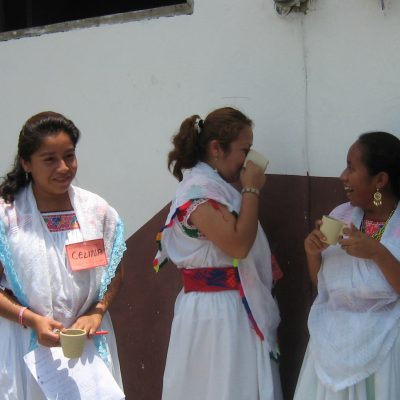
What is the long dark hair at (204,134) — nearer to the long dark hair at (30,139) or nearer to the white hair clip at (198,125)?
the white hair clip at (198,125)

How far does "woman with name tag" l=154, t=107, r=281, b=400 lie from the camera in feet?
9.34

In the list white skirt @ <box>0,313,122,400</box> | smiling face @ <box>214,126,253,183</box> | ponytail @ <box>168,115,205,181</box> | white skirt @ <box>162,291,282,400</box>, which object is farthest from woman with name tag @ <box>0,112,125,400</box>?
smiling face @ <box>214,126,253,183</box>

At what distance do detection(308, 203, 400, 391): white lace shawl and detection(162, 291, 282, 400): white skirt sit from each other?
0.91ft

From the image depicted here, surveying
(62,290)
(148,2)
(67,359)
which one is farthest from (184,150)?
(148,2)

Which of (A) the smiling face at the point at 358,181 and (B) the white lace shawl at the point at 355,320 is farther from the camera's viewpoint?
(A) the smiling face at the point at 358,181

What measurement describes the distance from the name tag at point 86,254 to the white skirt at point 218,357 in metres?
0.46

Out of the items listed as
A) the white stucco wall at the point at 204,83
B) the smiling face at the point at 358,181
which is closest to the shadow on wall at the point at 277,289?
the white stucco wall at the point at 204,83

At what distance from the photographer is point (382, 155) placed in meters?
2.64

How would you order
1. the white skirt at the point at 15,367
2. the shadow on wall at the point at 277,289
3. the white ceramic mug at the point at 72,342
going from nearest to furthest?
the white ceramic mug at the point at 72,342, the white skirt at the point at 15,367, the shadow on wall at the point at 277,289

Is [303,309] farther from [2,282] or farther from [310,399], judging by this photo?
[2,282]

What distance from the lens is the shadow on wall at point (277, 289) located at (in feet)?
10.5

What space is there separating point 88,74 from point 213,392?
1927 mm

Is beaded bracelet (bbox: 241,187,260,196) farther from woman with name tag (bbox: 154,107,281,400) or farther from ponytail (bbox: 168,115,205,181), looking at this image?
ponytail (bbox: 168,115,205,181)

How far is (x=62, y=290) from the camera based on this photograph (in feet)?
8.76
